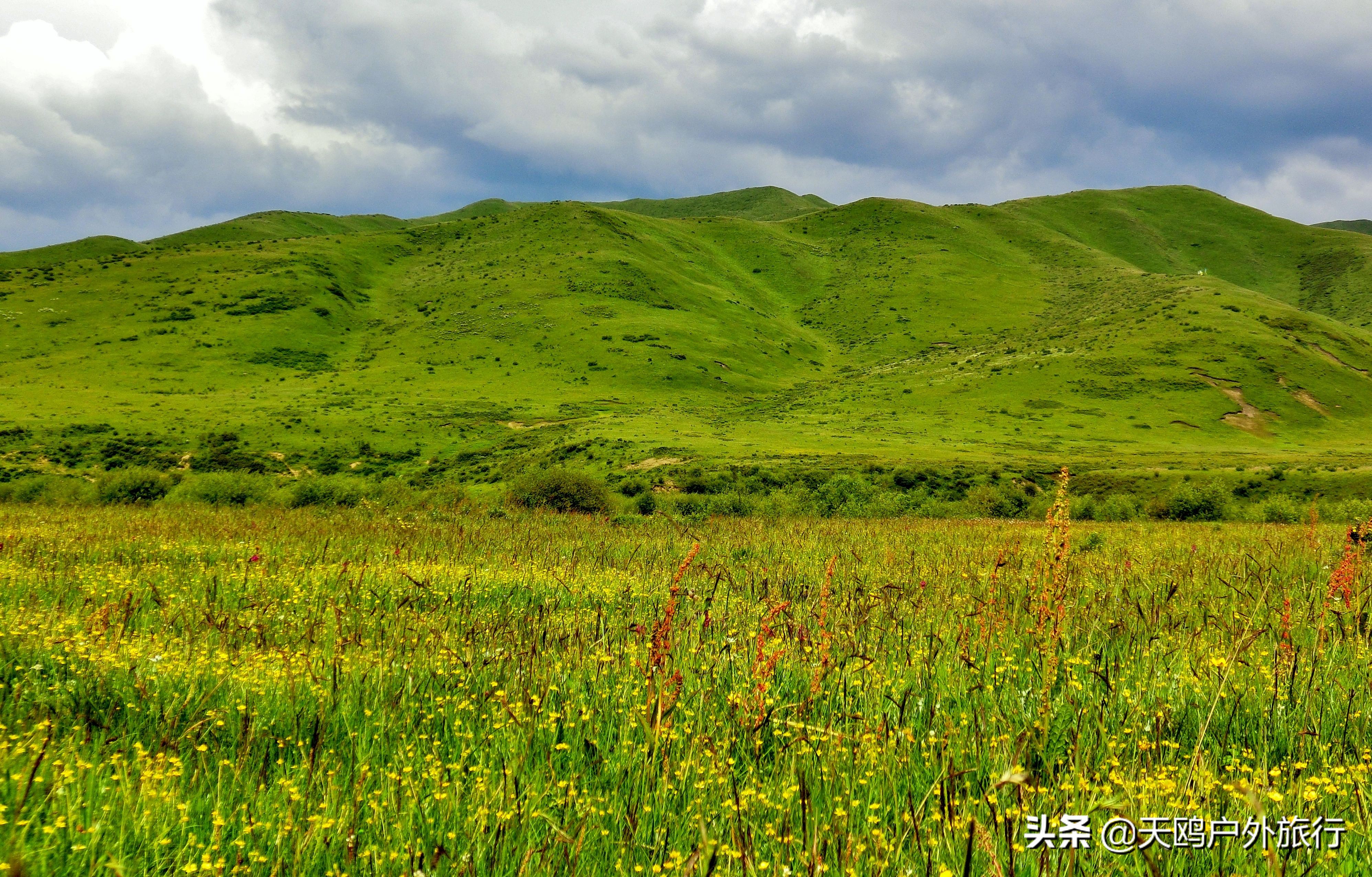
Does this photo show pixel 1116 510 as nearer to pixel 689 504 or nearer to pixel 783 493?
pixel 783 493

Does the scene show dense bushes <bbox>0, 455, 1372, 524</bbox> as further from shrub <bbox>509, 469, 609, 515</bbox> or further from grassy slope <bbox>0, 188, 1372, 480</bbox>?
grassy slope <bbox>0, 188, 1372, 480</bbox>

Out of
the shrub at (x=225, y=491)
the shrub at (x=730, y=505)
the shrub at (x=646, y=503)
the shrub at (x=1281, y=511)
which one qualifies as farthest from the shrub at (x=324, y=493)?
the shrub at (x=1281, y=511)

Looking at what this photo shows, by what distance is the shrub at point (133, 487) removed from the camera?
2778 centimetres

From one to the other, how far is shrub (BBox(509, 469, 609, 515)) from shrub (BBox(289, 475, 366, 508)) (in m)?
6.17

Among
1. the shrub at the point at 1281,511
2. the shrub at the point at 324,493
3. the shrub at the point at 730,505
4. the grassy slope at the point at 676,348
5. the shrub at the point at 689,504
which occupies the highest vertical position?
the grassy slope at the point at 676,348

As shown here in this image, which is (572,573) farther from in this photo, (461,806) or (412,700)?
(461,806)

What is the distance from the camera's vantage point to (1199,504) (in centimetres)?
3106

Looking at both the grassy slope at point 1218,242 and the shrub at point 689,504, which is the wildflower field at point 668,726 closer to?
the shrub at point 689,504

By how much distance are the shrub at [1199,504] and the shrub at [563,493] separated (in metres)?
24.8

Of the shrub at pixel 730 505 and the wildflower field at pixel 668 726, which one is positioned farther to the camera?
the shrub at pixel 730 505

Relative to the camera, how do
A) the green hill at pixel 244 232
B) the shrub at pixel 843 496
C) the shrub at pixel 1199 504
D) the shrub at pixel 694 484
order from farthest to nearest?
the green hill at pixel 244 232
the shrub at pixel 694 484
the shrub at pixel 843 496
the shrub at pixel 1199 504

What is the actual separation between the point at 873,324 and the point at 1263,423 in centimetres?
5393

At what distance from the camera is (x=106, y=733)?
338 centimetres

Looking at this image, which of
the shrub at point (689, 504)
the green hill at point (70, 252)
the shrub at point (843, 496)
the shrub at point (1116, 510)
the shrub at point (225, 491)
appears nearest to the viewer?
the shrub at point (225, 491)
